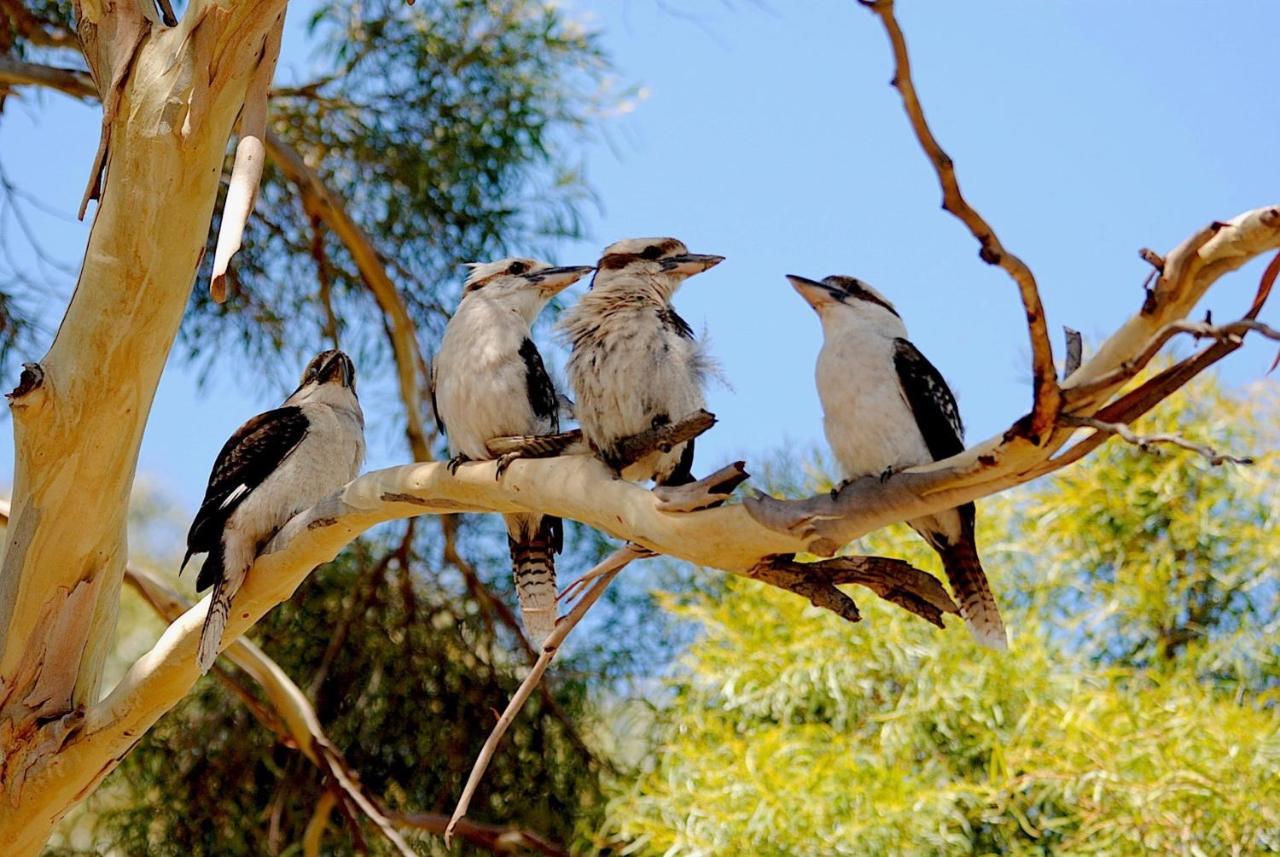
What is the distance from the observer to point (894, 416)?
6.79 ft

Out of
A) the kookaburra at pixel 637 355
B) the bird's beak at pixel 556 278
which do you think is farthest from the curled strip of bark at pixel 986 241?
the bird's beak at pixel 556 278

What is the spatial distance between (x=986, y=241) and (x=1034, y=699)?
2.68m

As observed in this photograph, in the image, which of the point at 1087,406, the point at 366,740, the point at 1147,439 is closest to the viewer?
the point at 1147,439

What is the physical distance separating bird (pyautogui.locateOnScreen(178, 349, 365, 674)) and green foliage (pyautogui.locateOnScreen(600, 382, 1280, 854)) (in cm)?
158

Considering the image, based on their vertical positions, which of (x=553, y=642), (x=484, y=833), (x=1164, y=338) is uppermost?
(x=1164, y=338)

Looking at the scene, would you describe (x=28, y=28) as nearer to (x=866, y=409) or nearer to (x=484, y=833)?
(x=484, y=833)

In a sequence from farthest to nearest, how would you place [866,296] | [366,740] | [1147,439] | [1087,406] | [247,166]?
[366,740] → [866,296] → [247,166] → [1087,406] → [1147,439]

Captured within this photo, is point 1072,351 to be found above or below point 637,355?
below

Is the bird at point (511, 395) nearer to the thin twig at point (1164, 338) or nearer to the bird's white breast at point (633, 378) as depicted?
the bird's white breast at point (633, 378)

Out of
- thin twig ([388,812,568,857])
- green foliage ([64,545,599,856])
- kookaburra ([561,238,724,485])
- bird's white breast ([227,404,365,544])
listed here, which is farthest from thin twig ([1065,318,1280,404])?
green foliage ([64,545,599,856])

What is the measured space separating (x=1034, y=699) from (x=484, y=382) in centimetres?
203

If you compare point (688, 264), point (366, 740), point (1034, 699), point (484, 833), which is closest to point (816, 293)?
point (688, 264)

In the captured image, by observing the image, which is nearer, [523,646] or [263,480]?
[263,480]

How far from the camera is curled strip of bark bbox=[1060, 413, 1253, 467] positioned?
44.7 inches
